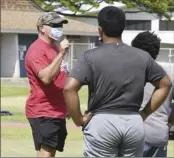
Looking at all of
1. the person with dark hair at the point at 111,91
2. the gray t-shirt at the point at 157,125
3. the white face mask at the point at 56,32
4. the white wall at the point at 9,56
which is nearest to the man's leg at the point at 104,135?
the person with dark hair at the point at 111,91

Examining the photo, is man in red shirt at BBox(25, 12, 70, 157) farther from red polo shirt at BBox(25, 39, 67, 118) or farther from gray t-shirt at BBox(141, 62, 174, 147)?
gray t-shirt at BBox(141, 62, 174, 147)

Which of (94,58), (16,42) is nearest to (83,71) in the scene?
(94,58)

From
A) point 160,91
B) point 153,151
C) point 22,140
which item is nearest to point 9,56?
point 22,140

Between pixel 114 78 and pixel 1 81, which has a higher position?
pixel 114 78

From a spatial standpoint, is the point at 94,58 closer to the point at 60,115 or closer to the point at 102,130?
the point at 102,130

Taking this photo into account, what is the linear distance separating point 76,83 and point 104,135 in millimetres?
435

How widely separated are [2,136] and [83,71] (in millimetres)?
7811

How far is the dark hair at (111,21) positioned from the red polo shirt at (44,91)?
135 centimetres

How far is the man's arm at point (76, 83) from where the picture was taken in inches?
166

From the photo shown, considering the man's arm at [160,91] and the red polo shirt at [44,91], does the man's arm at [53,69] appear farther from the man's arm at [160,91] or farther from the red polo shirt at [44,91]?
the man's arm at [160,91]

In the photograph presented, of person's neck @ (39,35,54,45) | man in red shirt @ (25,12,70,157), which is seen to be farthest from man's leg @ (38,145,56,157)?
person's neck @ (39,35,54,45)

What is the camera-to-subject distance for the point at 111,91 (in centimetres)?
427

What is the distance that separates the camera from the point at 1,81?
3234 centimetres

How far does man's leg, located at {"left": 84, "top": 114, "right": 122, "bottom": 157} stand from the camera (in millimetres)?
4270
